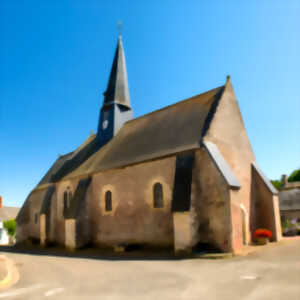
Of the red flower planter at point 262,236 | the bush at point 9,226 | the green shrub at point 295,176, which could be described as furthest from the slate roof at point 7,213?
the green shrub at point 295,176

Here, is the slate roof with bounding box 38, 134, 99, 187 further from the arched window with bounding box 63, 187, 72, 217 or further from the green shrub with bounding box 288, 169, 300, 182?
the green shrub with bounding box 288, 169, 300, 182

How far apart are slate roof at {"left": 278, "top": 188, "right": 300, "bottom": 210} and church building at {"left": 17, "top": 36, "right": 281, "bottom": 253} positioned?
13.6 m

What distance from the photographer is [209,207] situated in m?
13.7

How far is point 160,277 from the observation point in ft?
27.7

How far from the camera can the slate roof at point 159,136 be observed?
16.1 metres

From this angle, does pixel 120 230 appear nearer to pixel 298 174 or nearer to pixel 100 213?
pixel 100 213

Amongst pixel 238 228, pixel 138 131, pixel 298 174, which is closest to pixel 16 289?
pixel 238 228

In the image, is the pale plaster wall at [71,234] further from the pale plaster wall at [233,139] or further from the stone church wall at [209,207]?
the pale plaster wall at [233,139]

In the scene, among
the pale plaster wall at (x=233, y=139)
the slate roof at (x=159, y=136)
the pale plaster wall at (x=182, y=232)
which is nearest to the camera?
the pale plaster wall at (x=182, y=232)

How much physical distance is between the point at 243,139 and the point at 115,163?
8416 millimetres

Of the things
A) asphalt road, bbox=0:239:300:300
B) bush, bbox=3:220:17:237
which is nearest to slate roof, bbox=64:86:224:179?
asphalt road, bbox=0:239:300:300

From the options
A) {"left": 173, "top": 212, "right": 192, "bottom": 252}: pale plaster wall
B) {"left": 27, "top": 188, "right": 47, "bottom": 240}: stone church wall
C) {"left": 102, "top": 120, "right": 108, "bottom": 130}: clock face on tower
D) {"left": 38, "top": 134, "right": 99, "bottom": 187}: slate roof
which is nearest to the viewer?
{"left": 173, "top": 212, "right": 192, "bottom": 252}: pale plaster wall

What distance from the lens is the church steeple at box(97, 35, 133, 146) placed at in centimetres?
2367

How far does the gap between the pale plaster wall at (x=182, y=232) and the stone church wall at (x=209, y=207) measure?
1.13ft
